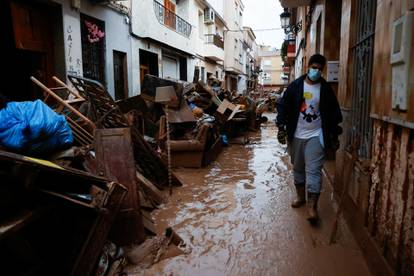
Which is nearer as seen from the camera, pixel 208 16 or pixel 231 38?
pixel 208 16

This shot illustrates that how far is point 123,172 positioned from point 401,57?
252 centimetres

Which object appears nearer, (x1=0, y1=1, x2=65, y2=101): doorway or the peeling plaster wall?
the peeling plaster wall

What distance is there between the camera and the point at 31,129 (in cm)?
297

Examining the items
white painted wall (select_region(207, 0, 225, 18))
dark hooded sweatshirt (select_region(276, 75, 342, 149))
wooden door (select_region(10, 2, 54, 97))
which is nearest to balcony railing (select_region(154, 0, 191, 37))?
wooden door (select_region(10, 2, 54, 97))

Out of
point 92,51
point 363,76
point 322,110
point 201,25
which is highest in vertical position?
point 201,25

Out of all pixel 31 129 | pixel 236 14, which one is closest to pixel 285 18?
pixel 31 129

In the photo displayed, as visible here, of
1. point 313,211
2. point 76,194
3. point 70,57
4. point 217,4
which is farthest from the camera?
point 217,4

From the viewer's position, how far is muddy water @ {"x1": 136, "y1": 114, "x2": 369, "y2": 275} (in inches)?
110

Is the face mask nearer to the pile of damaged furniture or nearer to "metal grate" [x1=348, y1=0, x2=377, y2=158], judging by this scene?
"metal grate" [x1=348, y1=0, x2=377, y2=158]

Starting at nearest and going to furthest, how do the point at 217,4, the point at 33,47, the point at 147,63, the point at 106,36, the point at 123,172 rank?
the point at 123,172 < the point at 33,47 < the point at 106,36 < the point at 147,63 < the point at 217,4

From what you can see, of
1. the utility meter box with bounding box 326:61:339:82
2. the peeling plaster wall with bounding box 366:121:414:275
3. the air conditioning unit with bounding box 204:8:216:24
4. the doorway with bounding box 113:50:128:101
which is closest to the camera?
the peeling plaster wall with bounding box 366:121:414:275

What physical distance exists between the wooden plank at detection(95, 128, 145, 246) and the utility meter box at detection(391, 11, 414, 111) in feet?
7.59

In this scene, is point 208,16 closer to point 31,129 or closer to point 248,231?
point 248,231

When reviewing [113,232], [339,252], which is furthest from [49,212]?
[339,252]
